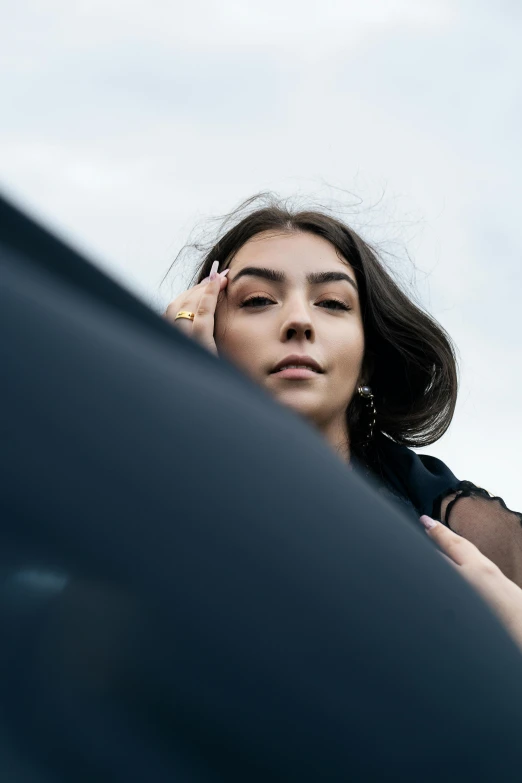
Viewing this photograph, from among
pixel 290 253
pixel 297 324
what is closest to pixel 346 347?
pixel 297 324

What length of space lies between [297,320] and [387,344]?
50 cm

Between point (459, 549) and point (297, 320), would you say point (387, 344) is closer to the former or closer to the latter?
point (297, 320)

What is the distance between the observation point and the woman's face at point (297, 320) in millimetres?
2271

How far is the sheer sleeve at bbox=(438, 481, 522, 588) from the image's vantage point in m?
2.15

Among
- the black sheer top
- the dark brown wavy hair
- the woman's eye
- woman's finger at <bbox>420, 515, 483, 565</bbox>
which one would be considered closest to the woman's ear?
the dark brown wavy hair

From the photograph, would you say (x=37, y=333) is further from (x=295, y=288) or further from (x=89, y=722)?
(x=295, y=288)

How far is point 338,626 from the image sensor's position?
25 centimetres

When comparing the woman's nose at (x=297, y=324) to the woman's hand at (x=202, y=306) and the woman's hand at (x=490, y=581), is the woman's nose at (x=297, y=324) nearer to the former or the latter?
the woman's hand at (x=202, y=306)

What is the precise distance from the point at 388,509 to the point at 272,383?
1956mm

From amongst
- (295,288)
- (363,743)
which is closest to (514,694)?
(363,743)

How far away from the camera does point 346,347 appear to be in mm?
2391

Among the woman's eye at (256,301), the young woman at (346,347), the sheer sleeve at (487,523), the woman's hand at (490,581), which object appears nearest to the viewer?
the woman's hand at (490,581)

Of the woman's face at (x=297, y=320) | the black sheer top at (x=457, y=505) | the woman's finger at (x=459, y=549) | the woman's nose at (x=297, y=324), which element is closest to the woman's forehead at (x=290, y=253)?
the woman's face at (x=297, y=320)

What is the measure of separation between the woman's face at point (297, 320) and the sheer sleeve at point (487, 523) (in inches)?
15.7
